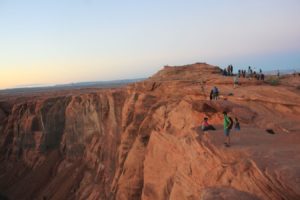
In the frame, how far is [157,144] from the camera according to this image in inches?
936

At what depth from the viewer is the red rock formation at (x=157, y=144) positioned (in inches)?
487

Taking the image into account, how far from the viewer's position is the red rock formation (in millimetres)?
12363

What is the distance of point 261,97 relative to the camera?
776 inches

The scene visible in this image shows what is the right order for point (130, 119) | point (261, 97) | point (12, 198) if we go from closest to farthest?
point (261, 97) < point (130, 119) < point (12, 198)

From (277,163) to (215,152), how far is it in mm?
3164

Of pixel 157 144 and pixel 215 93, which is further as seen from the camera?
pixel 157 144

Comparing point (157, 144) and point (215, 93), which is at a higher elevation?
point (215, 93)

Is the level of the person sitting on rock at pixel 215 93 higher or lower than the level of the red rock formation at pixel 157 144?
higher

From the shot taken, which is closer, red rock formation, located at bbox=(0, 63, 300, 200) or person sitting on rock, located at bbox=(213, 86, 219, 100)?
red rock formation, located at bbox=(0, 63, 300, 200)

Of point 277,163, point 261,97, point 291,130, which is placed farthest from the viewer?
point 261,97

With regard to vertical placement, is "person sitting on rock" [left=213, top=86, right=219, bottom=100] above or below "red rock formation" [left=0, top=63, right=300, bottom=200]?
above

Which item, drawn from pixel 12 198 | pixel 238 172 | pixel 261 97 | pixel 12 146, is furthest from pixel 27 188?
pixel 238 172

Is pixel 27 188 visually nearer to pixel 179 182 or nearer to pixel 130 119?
pixel 130 119

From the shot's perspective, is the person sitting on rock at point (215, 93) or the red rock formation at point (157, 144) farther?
the person sitting on rock at point (215, 93)
